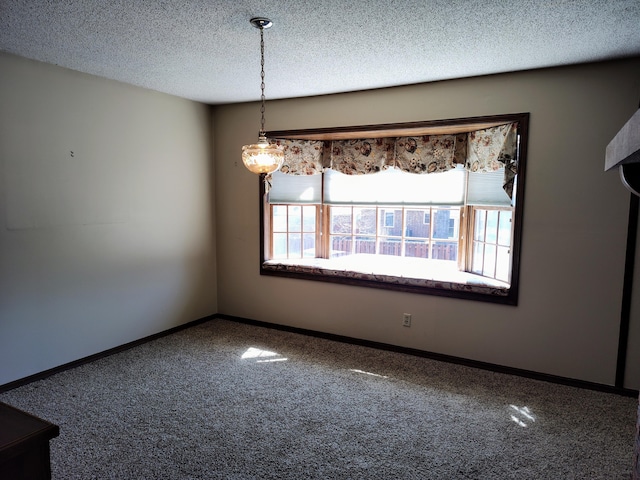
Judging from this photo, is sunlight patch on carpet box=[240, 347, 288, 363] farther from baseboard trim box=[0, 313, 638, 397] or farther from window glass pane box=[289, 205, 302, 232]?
window glass pane box=[289, 205, 302, 232]

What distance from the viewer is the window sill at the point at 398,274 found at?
351 cm

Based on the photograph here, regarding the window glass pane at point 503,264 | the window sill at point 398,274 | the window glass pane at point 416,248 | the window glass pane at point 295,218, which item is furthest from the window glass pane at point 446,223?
the window glass pane at point 295,218

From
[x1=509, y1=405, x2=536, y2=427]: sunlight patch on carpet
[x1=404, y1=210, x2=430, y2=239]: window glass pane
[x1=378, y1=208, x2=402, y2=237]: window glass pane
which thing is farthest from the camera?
[x1=378, y1=208, x2=402, y2=237]: window glass pane

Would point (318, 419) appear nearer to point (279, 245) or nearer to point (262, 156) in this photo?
point (262, 156)

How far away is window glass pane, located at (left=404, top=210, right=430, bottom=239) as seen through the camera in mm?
4188

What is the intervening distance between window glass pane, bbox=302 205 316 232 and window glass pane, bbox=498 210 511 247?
1954 millimetres

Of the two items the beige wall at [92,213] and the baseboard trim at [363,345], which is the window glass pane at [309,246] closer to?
the baseboard trim at [363,345]

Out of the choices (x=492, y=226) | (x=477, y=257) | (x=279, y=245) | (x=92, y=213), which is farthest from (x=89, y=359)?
(x=492, y=226)

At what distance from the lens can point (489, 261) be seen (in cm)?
377

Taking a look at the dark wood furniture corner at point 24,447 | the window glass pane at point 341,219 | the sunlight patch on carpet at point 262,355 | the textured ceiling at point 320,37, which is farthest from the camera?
the window glass pane at point 341,219

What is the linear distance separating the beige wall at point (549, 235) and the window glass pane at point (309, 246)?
32.6 inches

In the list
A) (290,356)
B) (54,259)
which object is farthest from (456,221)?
(54,259)

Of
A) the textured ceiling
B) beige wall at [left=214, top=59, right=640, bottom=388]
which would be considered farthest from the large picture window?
the textured ceiling

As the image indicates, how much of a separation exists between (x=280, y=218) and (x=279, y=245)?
12.1 inches
